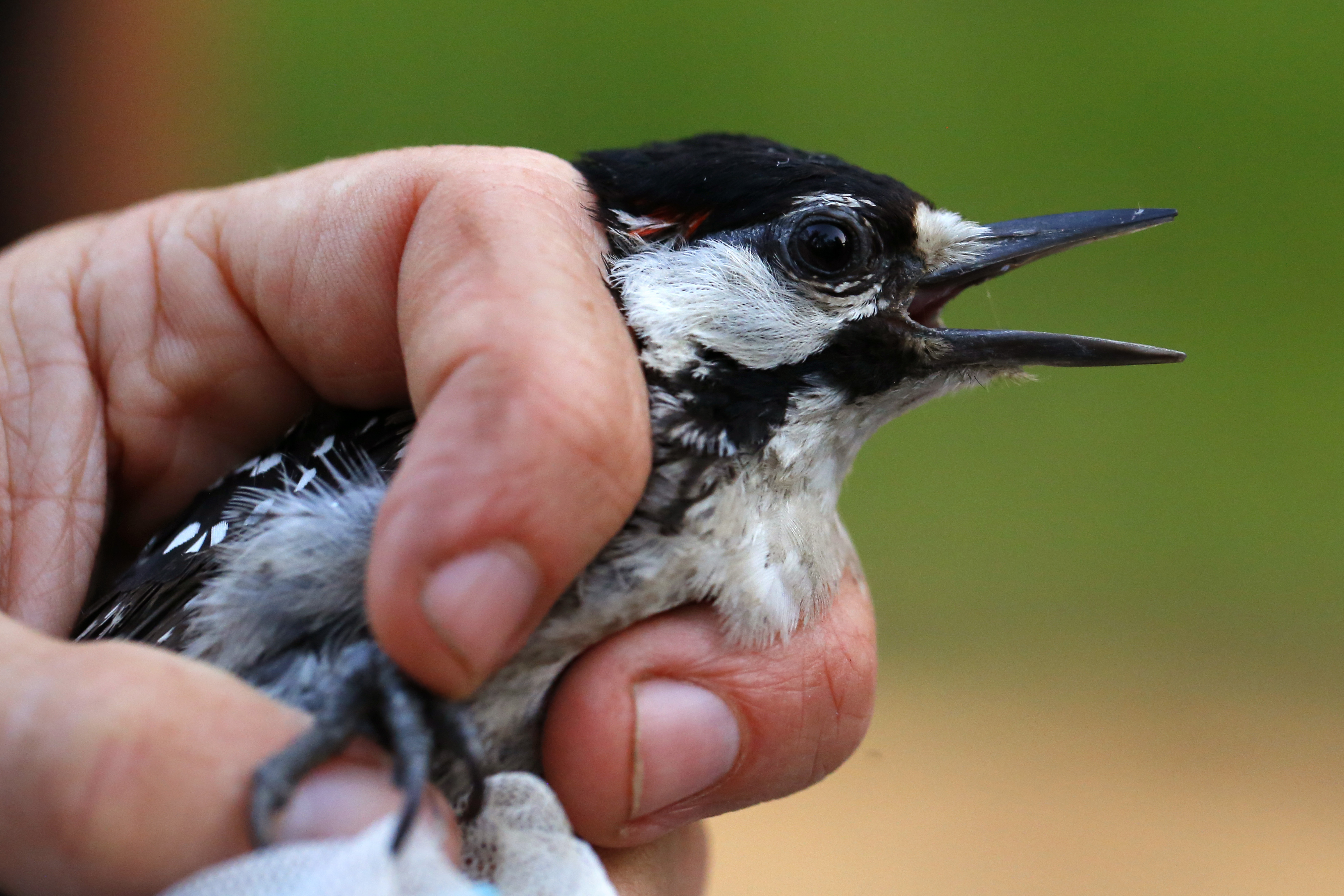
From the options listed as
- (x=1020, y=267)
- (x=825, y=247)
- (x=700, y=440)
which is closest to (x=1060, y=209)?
(x=1020, y=267)

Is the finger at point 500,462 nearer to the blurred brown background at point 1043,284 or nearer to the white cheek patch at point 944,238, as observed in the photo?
the white cheek patch at point 944,238

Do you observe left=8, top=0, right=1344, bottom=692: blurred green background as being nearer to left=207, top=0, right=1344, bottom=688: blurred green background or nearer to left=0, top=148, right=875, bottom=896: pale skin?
left=207, top=0, right=1344, bottom=688: blurred green background

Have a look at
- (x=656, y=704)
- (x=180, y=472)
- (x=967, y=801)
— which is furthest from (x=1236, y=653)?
(x=180, y=472)

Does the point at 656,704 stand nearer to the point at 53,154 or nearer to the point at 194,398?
the point at 194,398

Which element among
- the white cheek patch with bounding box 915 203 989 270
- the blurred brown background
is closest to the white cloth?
the white cheek patch with bounding box 915 203 989 270

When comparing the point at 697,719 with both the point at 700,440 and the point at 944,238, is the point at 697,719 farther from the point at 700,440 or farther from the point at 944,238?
the point at 944,238

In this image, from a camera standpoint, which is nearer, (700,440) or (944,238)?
(700,440)

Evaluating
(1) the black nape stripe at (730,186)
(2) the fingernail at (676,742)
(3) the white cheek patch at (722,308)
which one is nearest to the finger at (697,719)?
(2) the fingernail at (676,742)
